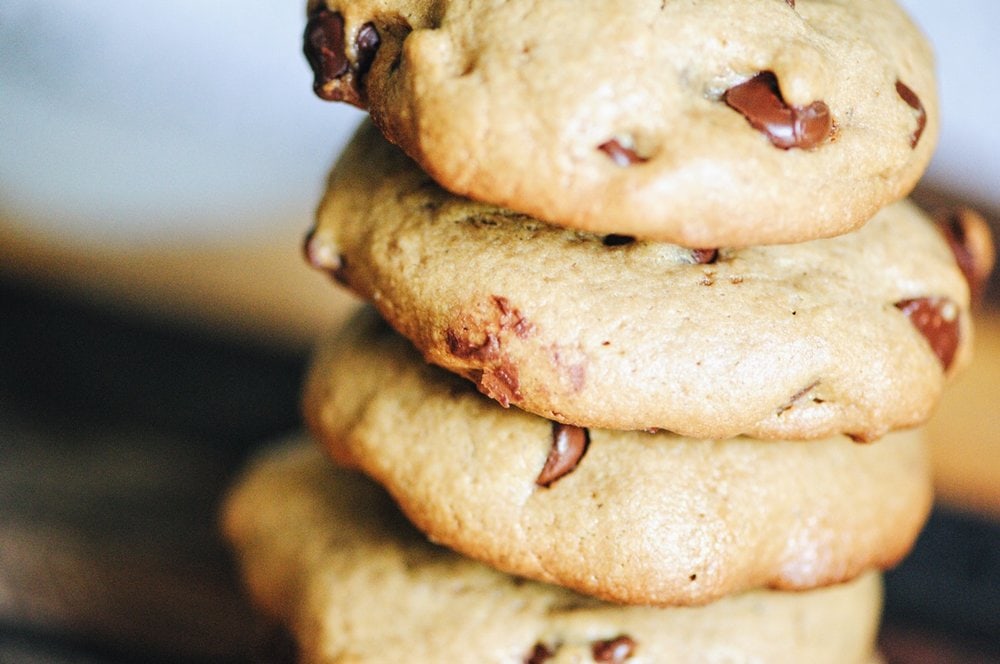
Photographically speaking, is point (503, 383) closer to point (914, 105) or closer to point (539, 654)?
point (539, 654)

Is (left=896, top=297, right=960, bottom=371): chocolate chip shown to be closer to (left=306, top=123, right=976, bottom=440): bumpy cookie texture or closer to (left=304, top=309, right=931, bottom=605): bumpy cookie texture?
(left=306, top=123, right=976, bottom=440): bumpy cookie texture

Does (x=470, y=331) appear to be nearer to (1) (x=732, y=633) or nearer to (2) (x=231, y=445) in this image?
(1) (x=732, y=633)

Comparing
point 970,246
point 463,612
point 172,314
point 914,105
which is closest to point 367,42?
point 914,105

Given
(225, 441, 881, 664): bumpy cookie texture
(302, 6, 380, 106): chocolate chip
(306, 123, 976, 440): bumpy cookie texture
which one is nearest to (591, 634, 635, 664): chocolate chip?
(225, 441, 881, 664): bumpy cookie texture

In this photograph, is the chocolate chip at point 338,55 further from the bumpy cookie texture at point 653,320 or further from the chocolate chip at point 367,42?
the bumpy cookie texture at point 653,320

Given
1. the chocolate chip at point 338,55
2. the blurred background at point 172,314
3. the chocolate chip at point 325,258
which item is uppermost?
the chocolate chip at point 338,55

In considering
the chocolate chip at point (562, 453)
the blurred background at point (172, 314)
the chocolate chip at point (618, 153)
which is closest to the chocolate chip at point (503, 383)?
the chocolate chip at point (562, 453)

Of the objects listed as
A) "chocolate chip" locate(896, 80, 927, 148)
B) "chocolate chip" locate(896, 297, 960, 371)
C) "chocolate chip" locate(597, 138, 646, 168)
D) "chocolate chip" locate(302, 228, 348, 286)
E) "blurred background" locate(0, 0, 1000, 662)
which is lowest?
"blurred background" locate(0, 0, 1000, 662)
